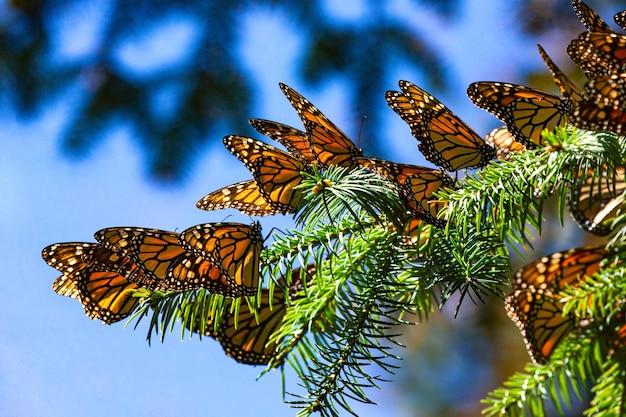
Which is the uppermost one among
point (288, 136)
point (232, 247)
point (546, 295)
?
point (288, 136)

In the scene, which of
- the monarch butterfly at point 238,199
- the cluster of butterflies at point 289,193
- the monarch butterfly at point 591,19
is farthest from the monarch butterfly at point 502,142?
the monarch butterfly at point 238,199

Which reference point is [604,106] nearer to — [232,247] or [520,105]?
[520,105]

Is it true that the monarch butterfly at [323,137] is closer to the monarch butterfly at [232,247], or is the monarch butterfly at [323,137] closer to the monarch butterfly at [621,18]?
the monarch butterfly at [232,247]

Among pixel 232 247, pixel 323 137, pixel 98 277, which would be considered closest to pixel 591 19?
pixel 323 137

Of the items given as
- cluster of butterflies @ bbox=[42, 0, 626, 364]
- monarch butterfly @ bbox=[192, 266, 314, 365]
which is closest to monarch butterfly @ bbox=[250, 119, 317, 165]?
cluster of butterflies @ bbox=[42, 0, 626, 364]

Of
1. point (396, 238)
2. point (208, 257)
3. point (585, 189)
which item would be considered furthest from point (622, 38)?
point (208, 257)

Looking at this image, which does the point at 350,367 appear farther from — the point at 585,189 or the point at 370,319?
the point at 585,189

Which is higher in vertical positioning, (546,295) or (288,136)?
(288,136)
